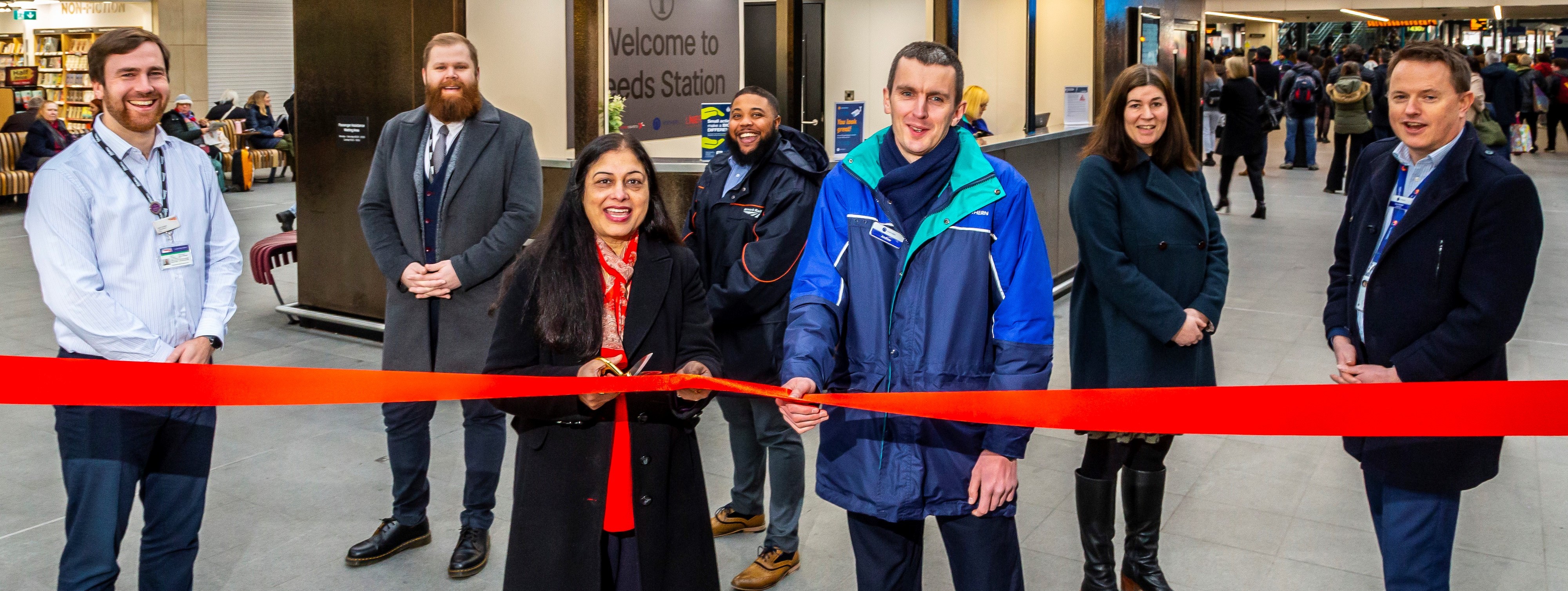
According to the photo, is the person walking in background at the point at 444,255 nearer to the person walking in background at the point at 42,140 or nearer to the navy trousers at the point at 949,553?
the navy trousers at the point at 949,553

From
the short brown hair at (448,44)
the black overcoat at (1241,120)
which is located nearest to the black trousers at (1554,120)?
the black overcoat at (1241,120)

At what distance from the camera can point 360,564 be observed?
13.4 feet

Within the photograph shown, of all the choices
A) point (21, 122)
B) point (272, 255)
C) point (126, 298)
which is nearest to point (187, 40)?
point (21, 122)

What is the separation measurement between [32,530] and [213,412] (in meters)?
1.78

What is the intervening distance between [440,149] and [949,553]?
2311 mm

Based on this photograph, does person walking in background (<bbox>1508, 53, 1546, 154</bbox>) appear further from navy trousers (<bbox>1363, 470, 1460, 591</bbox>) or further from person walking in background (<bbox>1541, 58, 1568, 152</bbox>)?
navy trousers (<bbox>1363, 470, 1460, 591</bbox>)

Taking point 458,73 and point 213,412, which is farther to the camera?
point 458,73

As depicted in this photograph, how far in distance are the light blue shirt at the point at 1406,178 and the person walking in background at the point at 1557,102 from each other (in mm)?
21737

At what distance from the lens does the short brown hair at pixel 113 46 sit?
2.96 metres

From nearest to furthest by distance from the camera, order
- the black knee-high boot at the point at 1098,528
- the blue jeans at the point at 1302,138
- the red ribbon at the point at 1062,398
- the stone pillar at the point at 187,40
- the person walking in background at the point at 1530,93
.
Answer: the red ribbon at the point at 1062,398 < the black knee-high boot at the point at 1098,528 < the blue jeans at the point at 1302,138 < the person walking in background at the point at 1530,93 < the stone pillar at the point at 187,40

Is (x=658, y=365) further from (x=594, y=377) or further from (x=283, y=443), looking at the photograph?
(x=283, y=443)

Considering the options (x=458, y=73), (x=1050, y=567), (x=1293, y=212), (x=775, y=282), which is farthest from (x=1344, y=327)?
(x=1293, y=212)

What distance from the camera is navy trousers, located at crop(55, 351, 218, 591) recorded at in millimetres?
2979

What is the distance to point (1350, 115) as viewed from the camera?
576 inches
